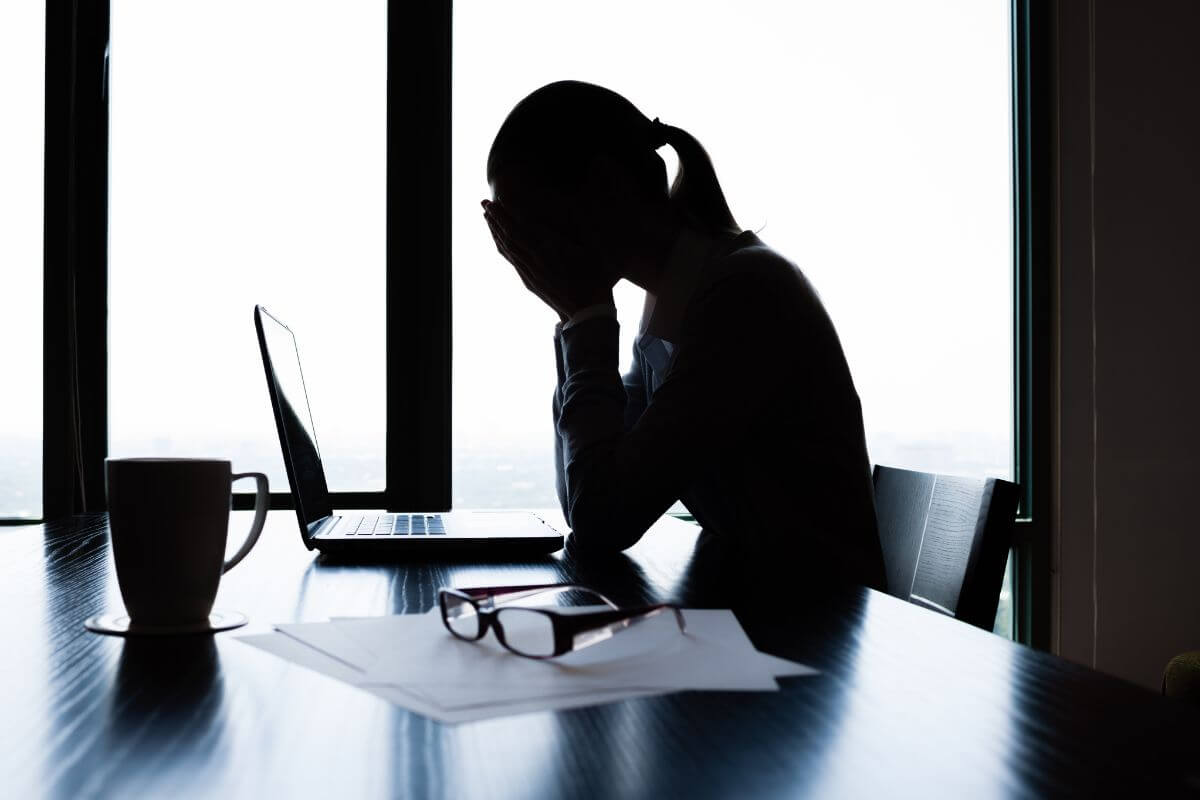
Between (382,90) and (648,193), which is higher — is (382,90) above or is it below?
above

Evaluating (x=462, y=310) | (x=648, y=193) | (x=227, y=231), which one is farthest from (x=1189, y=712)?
(x=227, y=231)

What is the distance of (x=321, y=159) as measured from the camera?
2.12 meters

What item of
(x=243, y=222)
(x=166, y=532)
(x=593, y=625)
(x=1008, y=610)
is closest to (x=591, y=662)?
(x=593, y=625)

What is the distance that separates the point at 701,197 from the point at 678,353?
39cm

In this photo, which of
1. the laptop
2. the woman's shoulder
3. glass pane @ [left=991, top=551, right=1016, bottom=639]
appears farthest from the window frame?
the woman's shoulder

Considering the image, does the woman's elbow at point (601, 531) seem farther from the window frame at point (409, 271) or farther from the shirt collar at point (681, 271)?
the window frame at point (409, 271)

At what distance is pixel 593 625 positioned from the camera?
0.48 meters

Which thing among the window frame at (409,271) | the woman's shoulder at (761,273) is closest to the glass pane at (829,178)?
the window frame at (409,271)

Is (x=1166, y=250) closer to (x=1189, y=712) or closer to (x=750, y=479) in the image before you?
(x=750, y=479)

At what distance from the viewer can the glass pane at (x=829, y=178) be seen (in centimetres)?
215

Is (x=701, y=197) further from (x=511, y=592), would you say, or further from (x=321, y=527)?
(x=511, y=592)

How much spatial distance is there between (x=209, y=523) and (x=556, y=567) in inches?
14.9

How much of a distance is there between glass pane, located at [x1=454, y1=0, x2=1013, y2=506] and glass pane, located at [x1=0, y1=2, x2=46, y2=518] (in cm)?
89

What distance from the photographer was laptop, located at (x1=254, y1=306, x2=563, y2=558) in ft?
3.13
